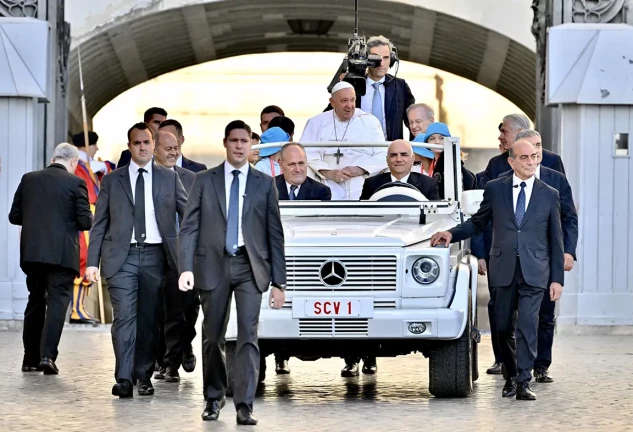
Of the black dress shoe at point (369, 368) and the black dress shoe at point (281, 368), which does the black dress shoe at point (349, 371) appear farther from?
the black dress shoe at point (281, 368)

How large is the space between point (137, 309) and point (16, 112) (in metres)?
7.96

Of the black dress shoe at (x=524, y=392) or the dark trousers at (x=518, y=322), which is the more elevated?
the dark trousers at (x=518, y=322)

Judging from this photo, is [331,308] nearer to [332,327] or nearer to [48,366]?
[332,327]

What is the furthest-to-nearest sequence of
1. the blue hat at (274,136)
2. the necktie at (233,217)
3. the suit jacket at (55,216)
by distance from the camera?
the blue hat at (274,136)
the suit jacket at (55,216)
the necktie at (233,217)

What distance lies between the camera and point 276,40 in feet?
90.6

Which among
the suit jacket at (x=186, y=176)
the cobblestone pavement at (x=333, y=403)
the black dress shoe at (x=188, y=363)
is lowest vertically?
the cobblestone pavement at (x=333, y=403)

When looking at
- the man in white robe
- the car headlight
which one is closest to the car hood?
the car headlight

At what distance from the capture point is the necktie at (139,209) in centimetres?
1173

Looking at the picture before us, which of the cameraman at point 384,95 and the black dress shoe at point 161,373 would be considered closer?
the black dress shoe at point 161,373

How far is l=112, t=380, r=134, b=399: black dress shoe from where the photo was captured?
450 inches

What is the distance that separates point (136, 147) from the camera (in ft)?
39.1

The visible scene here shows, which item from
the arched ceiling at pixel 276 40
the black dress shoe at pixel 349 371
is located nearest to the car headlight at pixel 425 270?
the black dress shoe at pixel 349 371

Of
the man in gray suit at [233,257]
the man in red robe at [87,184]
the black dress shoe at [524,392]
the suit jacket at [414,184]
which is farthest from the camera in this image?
the man in red robe at [87,184]

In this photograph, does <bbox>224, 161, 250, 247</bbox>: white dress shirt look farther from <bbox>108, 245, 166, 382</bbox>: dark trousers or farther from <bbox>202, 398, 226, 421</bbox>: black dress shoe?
<bbox>108, 245, 166, 382</bbox>: dark trousers
